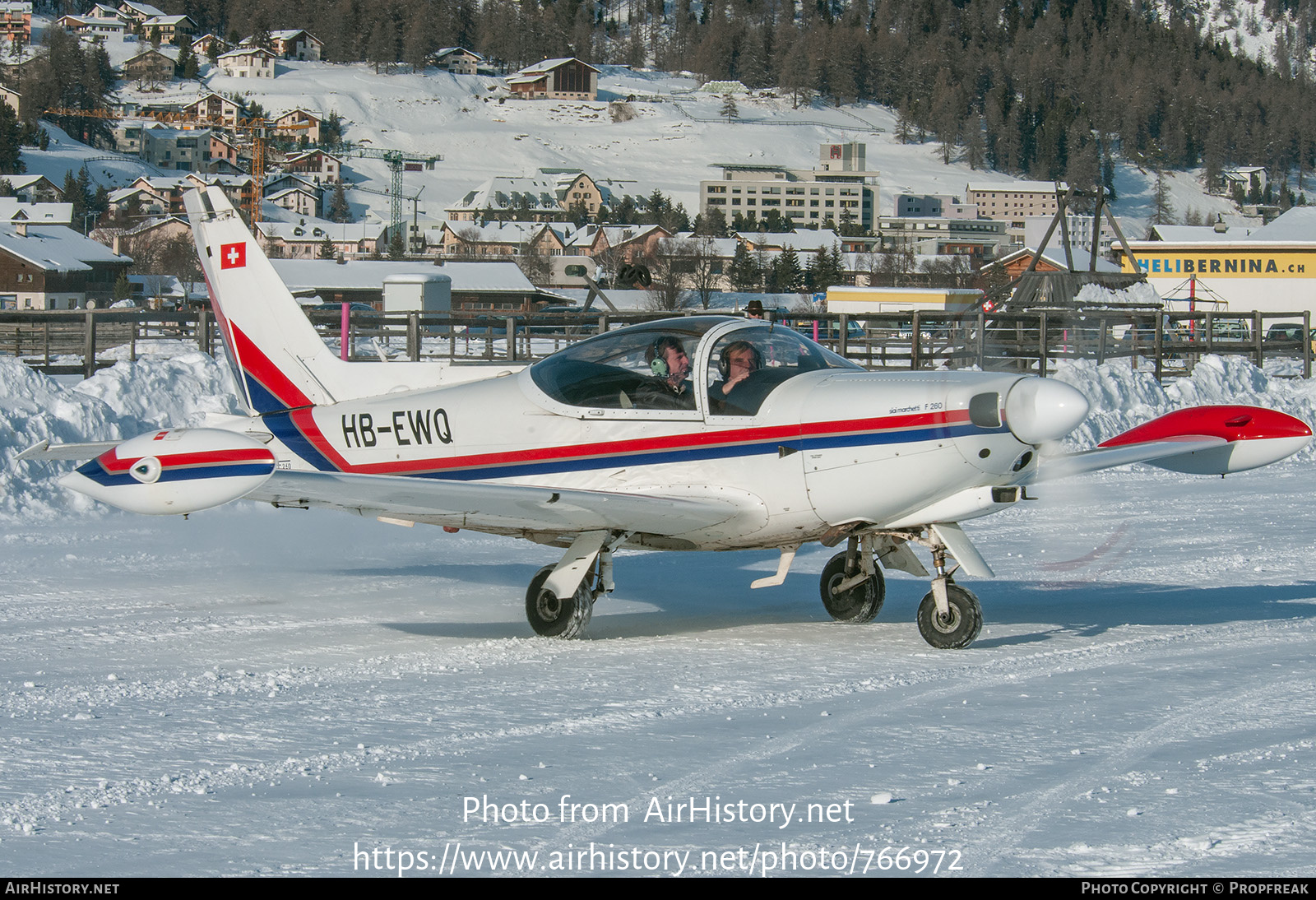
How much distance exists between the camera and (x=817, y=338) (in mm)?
24297

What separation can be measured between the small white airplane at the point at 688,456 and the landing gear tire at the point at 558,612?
1 cm

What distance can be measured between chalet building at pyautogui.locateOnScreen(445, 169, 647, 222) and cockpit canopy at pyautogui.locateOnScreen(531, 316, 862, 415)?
17263cm

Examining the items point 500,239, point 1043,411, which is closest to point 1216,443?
point 1043,411

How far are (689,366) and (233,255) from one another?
163 inches

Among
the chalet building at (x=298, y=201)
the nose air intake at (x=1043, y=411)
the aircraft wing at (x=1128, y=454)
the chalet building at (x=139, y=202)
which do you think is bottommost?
the aircraft wing at (x=1128, y=454)

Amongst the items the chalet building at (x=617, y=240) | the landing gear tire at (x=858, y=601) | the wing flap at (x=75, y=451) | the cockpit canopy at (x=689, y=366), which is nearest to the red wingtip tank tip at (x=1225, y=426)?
the landing gear tire at (x=858, y=601)

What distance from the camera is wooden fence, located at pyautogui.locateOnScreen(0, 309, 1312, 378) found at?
65.9ft

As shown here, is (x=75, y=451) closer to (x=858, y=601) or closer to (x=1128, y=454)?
(x=858, y=601)

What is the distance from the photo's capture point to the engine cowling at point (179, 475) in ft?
20.5

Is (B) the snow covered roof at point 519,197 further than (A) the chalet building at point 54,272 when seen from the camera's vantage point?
Yes

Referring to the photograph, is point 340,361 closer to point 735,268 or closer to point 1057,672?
point 1057,672

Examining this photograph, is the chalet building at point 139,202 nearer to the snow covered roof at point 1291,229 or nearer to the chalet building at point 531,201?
the chalet building at point 531,201

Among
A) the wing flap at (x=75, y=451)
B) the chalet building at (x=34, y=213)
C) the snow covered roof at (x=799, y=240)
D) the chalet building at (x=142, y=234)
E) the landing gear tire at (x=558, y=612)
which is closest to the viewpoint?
the landing gear tire at (x=558, y=612)

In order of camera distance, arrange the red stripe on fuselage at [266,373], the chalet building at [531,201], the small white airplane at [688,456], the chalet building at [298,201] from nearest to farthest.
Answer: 1. the small white airplane at [688,456]
2. the red stripe on fuselage at [266,373]
3. the chalet building at [531,201]
4. the chalet building at [298,201]
